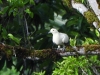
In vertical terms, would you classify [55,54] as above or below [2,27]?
below

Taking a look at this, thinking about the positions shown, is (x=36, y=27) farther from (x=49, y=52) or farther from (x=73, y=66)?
(x=49, y=52)

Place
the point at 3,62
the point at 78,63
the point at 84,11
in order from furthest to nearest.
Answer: the point at 3,62 → the point at 78,63 → the point at 84,11

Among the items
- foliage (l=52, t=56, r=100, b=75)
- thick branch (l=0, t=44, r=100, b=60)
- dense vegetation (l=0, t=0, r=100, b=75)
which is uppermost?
dense vegetation (l=0, t=0, r=100, b=75)

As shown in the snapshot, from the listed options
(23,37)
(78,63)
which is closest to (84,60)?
(78,63)

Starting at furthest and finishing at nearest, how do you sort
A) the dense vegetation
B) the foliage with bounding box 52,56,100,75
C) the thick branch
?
the dense vegetation
the foliage with bounding box 52,56,100,75
the thick branch

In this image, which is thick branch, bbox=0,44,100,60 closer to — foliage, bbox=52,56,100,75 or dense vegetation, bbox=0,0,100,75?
foliage, bbox=52,56,100,75

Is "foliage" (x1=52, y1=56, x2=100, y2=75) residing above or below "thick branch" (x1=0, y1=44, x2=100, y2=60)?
below

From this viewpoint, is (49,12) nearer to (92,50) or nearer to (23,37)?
(23,37)

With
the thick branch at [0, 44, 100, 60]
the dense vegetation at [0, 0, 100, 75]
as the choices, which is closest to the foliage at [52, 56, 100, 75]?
the dense vegetation at [0, 0, 100, 75]

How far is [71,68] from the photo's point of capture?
19.1 ft

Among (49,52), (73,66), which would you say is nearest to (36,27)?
(73,66)

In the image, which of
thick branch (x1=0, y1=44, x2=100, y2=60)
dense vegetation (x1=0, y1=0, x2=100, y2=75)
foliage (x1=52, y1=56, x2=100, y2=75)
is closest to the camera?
thick branch (x1=0, y1=44, x2=100, y2=60)

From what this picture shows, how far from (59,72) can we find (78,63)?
252mm

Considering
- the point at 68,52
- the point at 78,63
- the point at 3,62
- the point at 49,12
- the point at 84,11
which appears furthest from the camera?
the point at 49,12
